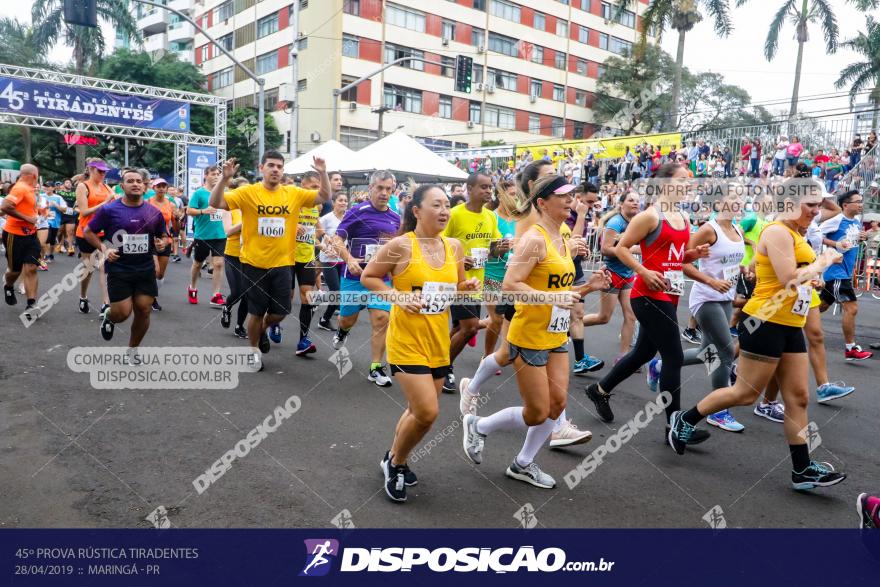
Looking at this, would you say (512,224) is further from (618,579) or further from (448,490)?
(618,579)

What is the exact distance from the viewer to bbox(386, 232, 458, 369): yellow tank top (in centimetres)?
385

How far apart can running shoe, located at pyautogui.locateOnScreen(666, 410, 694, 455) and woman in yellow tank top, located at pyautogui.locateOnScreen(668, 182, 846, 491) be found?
45 centimetres

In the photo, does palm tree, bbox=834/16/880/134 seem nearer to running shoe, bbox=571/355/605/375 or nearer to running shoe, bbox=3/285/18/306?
running shoe, bbox=571/355/605/375

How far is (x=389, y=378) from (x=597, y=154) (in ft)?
69.8

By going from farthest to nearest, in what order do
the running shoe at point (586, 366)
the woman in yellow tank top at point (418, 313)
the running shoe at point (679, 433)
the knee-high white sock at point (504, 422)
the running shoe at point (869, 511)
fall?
the running shoe at point (586, 366) < the running shoe at point (679, 433) < the knee-high white sock at point (504, 422) < the woman in yellow tank top at point (418, 313) < the running shoe at point (869, 511)

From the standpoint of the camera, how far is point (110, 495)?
3.74 m

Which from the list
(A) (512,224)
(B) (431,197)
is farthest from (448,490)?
(A) (512,224)

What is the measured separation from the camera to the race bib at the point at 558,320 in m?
4.03

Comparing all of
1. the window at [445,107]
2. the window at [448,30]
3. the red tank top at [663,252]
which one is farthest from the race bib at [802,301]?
the window at [448,30]

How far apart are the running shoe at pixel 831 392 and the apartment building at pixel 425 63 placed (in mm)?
35028

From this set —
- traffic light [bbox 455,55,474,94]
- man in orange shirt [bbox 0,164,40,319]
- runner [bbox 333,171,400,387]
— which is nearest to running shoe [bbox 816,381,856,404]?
runner [bbox 333,171,400,387]

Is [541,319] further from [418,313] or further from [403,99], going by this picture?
[403,99]

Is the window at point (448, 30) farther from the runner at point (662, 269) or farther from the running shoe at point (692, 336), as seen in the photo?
the runner at point (662, 269)

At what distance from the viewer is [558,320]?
4.04 metres
